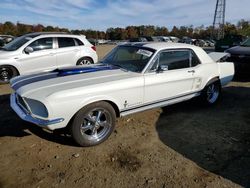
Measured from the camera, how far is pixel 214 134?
4660 mm

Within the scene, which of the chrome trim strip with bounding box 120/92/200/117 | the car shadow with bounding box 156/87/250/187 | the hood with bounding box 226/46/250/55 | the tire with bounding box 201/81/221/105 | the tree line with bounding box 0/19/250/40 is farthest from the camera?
the tree line with bounding box 0/19/250/40

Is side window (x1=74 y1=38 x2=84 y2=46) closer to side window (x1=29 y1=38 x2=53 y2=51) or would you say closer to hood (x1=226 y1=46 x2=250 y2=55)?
side window (x1=29 y1=38 x2=53 y2=51)

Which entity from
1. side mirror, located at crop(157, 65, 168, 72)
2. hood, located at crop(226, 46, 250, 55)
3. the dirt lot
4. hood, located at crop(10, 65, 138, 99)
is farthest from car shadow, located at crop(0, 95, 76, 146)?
hood, located at crop(226, 46, 250, 55)

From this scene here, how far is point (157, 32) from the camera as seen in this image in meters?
96.5

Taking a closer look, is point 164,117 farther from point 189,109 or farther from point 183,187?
point 183,187

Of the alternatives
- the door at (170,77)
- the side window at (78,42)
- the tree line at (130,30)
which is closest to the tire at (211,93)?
the door at (170,77)

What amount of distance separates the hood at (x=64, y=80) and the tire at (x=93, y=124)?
373 mm

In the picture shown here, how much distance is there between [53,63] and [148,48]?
4.61 m

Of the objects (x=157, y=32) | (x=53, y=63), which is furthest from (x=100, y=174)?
(x=157, y=32)

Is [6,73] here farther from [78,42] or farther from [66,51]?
[78,42]

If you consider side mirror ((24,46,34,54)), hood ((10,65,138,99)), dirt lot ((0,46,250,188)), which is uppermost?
side mirror ((24,46,34,54))

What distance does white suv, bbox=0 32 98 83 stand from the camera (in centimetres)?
823

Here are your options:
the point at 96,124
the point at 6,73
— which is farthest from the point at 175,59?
the point at 6,73

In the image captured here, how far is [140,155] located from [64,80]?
1663mm
